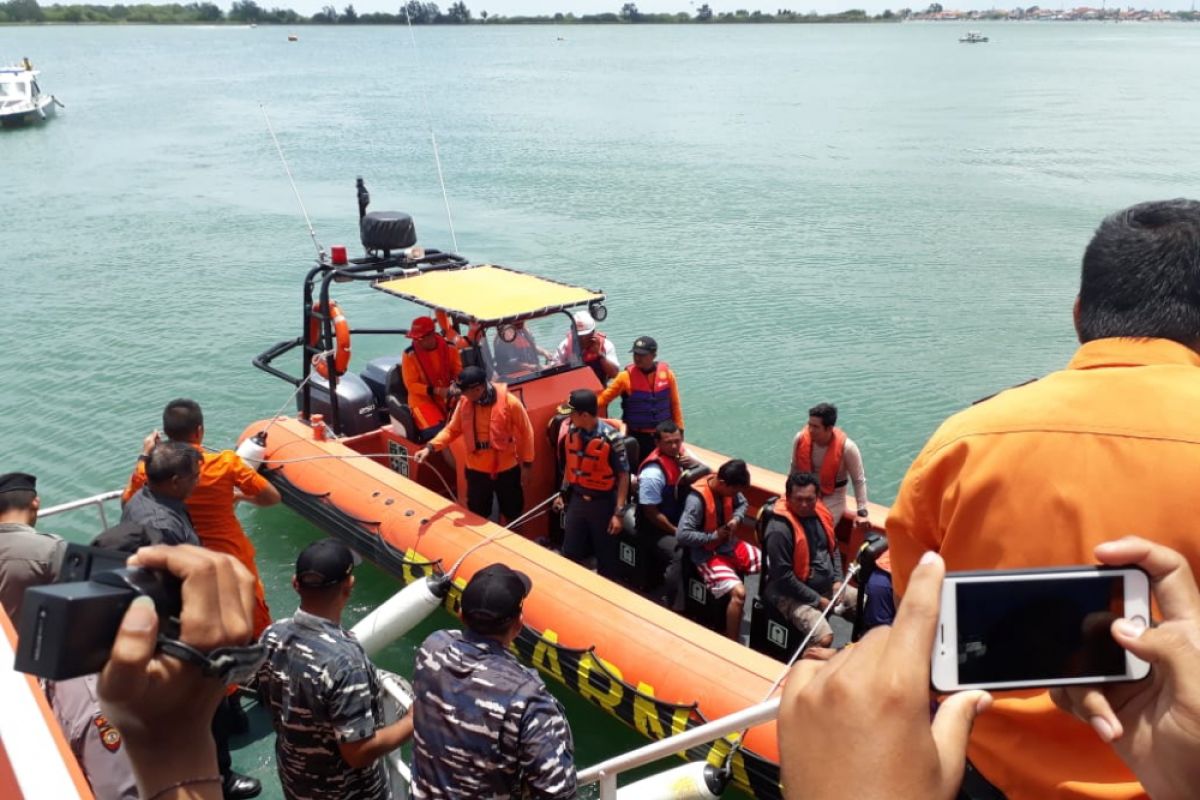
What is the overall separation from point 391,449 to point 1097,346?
5803 mm

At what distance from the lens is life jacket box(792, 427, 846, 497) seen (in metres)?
5.45

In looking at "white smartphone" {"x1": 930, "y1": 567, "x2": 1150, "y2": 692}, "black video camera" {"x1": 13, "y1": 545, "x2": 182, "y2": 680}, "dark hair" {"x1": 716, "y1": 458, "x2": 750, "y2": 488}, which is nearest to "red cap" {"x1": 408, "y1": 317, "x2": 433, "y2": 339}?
"dark hair" {"x1": 716, "y1": 458, "x2": 750, "y2": 488}

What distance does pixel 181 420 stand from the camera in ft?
13.9

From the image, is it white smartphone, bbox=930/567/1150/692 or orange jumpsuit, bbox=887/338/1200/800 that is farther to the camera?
orange jumpsuit, bbox=887/338/1200/800

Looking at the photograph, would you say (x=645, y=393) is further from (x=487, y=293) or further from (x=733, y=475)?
(x=733, y=475)

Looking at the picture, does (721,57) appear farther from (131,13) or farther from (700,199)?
(131,13)

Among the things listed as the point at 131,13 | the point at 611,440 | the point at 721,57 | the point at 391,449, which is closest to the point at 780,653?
the point at 611,440

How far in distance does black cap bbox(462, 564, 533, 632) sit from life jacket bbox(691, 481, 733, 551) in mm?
2189

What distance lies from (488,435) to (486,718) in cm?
311

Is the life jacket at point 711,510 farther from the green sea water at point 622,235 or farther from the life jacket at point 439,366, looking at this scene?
the life jacket at point 439,366

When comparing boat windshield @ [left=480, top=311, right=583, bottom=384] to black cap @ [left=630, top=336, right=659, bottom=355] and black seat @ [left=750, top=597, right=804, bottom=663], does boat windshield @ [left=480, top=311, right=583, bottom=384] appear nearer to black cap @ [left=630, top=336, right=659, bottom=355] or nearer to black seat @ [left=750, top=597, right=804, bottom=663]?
black cap @ [left=630, top=336, right=659, bottom=355]

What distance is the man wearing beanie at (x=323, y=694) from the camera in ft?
8.84

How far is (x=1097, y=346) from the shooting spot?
1.26 m

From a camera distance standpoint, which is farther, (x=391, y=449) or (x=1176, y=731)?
(x=391, y=449)
